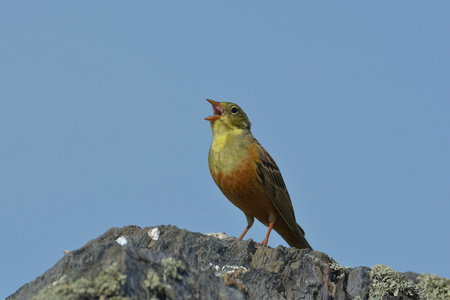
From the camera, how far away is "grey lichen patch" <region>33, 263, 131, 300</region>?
429 centimetres

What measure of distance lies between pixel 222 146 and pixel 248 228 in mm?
1373

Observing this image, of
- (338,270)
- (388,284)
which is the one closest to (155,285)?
(338,270)

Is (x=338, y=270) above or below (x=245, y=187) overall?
below

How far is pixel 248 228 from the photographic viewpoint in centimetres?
895

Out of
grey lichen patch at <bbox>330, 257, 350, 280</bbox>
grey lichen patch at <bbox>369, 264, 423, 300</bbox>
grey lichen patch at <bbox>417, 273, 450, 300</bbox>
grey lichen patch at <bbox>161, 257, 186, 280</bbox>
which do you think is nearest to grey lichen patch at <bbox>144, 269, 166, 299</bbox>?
grey lichen patch at <bbox>161, 257, 186, 280</bbox>

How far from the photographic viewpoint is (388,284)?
6.88 metres

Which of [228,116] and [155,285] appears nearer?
[155,285]

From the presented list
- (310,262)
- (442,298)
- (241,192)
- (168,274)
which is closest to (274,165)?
(241,192)

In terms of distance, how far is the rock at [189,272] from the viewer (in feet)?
14.6

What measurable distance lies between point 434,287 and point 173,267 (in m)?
3.96

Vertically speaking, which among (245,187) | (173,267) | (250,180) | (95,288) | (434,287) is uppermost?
(250,180)

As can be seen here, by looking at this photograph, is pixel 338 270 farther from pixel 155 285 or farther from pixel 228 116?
pixel 228 116

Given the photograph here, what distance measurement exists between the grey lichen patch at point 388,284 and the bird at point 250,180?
1.93 meters

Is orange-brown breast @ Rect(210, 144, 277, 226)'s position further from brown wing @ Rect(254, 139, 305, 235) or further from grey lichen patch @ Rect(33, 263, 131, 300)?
grey lichen patch @ Rect(33, 263, 131, 300)
